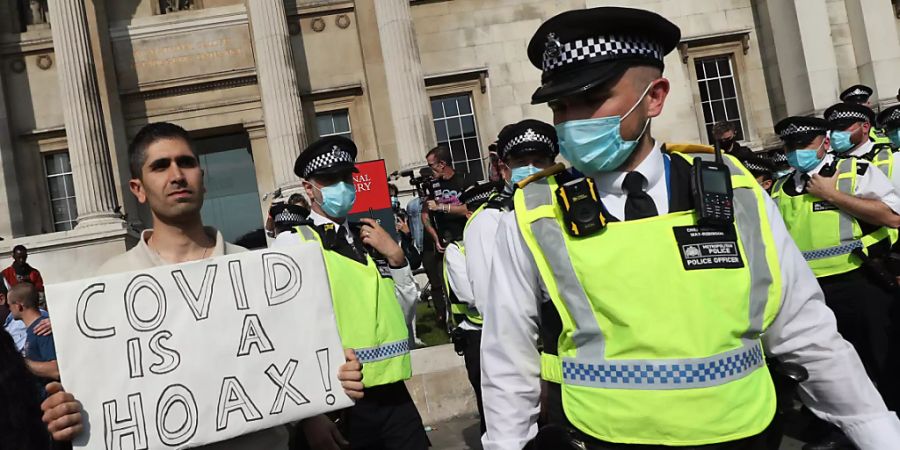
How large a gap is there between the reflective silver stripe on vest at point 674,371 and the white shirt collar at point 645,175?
543mm

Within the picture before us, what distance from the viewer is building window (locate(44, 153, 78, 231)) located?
61.2 ft

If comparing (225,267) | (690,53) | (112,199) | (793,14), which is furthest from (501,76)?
(225,267)

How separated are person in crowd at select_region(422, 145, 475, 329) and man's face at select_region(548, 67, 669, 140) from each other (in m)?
4.72

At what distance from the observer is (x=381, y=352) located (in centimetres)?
413

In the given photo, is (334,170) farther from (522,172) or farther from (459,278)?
(459,278)

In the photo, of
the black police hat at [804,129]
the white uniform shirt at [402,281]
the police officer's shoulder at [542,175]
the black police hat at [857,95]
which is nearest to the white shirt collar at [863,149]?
the black police hat at [804,129]

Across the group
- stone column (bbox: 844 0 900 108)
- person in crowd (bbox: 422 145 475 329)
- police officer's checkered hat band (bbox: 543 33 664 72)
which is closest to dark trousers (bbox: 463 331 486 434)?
person in crowd (bbox: 422 145 475 329)

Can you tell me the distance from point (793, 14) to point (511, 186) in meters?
16.5

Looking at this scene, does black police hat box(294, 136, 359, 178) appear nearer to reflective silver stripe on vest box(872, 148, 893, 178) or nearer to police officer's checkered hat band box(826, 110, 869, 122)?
reflective silver stripe on vest box(872, 148, 893, 178)

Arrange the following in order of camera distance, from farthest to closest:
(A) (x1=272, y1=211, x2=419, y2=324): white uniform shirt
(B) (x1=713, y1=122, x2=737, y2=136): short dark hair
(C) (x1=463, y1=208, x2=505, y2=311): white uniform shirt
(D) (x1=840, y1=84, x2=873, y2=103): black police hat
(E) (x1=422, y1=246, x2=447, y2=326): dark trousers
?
1. (E) (x1=422, y1=246, x2=447, y2=326): dark trousers
2. (D) (x1=840, y1=84, x2=873, y2=103): black police hat
3. (A) (x1=272, y1=211, x2=419, y2=324): white uniform shirt
4. (C) (x1=463, y1=208, x2=505, y2=311): white uniform shirt
5. (B) (x1=713, y1=122, x2=737, y2=136): short dark hair

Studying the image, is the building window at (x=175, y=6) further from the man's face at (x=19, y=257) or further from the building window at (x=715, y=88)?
the building window at (x=715, y=88)

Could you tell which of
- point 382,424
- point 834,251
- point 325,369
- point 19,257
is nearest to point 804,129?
point 834,251

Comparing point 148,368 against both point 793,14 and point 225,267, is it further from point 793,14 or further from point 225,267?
point 793,14

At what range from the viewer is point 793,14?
18969 millimetres
